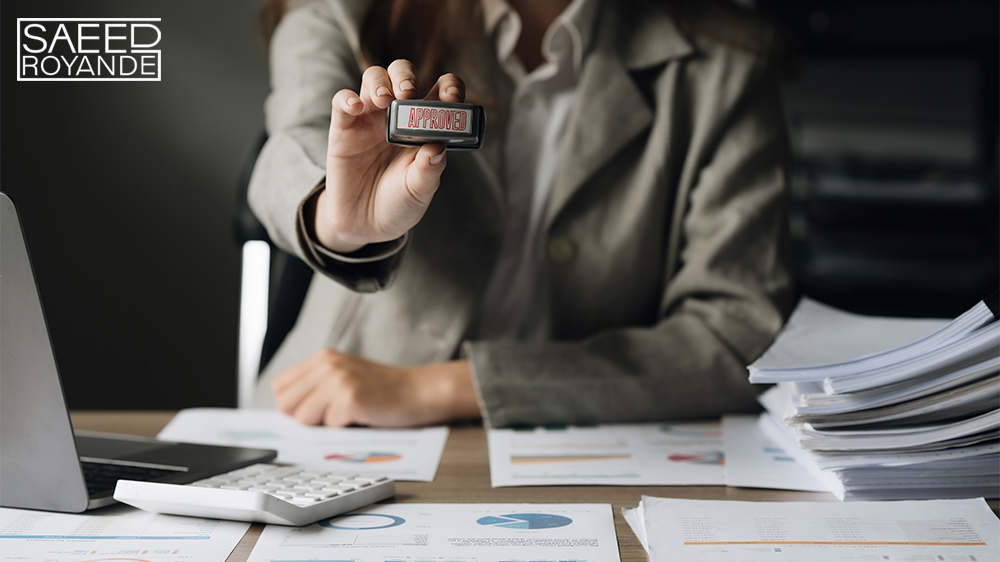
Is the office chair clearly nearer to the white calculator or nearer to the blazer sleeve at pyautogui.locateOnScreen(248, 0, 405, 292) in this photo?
the blazer sleeve at pyautogui.locateOnScreen(248, 0, 405, 292)

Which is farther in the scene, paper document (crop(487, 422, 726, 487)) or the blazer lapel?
the blazer lapel

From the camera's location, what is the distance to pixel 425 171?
403mm

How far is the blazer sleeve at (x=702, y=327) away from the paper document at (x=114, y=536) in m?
0.27

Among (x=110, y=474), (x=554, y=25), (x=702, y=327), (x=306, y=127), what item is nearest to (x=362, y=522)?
(x=110, y=474)

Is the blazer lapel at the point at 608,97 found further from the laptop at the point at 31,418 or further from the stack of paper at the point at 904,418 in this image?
the laptop at the point at 31,418

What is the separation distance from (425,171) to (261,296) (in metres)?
0.52

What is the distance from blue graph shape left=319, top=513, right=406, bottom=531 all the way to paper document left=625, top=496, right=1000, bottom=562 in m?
0.13

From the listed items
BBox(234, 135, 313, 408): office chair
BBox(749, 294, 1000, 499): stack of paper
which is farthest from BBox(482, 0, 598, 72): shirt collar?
BBox(749, 294, 1000, 499): stack of paper

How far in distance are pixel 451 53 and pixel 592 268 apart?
0.29 m

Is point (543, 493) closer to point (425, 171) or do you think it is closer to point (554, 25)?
point (425, 171)

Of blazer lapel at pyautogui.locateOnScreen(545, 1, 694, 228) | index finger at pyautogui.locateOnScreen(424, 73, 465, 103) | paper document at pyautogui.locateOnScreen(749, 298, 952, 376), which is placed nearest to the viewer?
index finger at pyautogui.locateOnScreen(424, 73, 465, 103)

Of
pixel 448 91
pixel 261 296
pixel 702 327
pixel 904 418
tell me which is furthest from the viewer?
pixel 261 296

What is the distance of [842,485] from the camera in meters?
0.48

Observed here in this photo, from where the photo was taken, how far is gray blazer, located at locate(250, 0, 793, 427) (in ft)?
2.19
